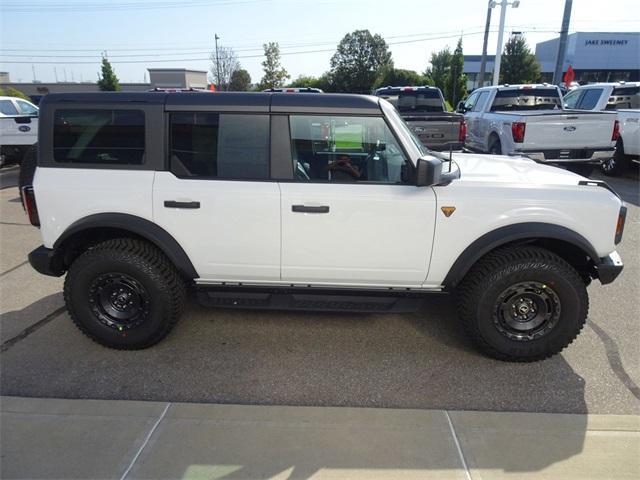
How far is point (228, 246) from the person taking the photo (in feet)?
10.7

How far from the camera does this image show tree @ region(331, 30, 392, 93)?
51906 millimetres

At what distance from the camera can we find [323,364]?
3.29 m

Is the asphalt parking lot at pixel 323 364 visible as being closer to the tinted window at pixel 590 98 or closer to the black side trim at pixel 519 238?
the black side trim at pixel 519 238

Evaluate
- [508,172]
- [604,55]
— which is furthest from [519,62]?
[508,172]

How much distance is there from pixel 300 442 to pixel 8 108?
12169 mm

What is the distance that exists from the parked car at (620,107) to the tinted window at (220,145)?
904 centimetres

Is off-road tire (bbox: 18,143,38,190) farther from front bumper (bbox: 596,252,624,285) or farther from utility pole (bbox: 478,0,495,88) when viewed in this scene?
utility pole (bbox: 478,0,495,88)

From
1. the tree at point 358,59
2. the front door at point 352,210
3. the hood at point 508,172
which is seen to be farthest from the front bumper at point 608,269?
the tree at point 358,59

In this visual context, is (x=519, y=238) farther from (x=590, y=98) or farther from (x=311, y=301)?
(x=590, y=98)

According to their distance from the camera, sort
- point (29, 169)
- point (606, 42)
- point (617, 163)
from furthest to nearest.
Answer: point (606, 42), point (617, 163), point (29, 169)

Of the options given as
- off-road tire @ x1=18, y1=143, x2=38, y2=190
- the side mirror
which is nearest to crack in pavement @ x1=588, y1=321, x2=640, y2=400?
the side mirror

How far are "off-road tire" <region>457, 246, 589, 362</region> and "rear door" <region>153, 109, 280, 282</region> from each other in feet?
4.67

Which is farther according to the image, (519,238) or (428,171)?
(519,238)

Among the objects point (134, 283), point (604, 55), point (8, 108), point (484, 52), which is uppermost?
point (604, 55)
